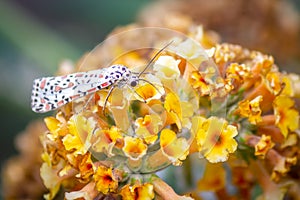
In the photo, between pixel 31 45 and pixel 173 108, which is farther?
pixel 31 45

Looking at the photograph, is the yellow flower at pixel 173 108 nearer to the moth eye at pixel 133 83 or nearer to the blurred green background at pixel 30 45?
the moth eye at pixel 133 83

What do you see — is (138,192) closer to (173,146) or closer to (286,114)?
(173,146)

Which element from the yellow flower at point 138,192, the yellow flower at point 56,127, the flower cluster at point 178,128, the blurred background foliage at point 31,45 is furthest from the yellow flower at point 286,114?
the blurred background foliage at point 31,45

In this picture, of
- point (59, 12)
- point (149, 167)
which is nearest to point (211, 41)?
point (149, 167)

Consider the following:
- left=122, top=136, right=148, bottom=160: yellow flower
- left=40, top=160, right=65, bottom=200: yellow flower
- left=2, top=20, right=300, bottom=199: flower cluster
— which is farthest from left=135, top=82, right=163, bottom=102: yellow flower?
left=40, top=160, right=65, bottom=200: yellow flower

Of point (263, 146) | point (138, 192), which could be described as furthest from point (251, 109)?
point (138, 192)

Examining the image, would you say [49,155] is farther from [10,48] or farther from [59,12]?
[59,12]
